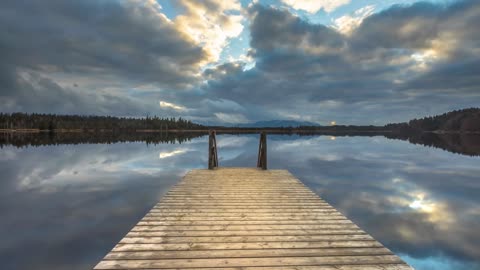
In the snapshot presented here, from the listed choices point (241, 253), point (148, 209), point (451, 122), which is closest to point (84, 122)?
point (148, 209)

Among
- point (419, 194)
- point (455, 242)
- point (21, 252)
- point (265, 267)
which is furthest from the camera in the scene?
point (419, 194)

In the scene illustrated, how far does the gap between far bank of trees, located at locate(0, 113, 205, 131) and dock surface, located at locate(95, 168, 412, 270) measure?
151142 mm

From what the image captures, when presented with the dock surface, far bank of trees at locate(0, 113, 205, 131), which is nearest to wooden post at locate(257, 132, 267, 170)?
the dock surface

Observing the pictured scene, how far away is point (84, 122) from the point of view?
148 meters

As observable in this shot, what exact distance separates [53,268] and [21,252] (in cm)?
155

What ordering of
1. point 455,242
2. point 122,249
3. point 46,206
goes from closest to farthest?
point 122,249 < point 455,242 < point 46,206

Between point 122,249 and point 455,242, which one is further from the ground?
point 122,249

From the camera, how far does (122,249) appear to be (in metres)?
4.41

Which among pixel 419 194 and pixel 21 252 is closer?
pixel 21 252

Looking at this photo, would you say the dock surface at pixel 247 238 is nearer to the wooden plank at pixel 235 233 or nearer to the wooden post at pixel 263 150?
the wooden plank at pixel 235 233

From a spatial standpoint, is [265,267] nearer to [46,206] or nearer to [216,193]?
[216,193]

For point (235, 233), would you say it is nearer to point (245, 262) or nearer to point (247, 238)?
point (247, 238)

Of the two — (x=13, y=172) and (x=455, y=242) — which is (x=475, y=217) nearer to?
(x=455, y=242)

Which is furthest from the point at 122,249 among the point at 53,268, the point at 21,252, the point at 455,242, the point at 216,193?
the point at 455,242
